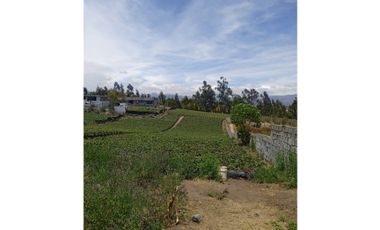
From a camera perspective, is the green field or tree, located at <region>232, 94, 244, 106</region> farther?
tree, located at <region>232, 94, 244, 106</region>

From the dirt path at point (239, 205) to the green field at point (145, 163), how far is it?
0.21 meters

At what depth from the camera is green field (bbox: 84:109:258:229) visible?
2211 millimetres

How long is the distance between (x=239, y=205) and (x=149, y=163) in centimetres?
99

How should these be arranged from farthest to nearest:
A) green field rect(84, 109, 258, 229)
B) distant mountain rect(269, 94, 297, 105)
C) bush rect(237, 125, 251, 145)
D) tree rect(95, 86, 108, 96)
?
bush rect(237, 125, 251, 145) < tree rect(95, 86, 108, 96) < distant mountain rect(269, 94, 297, 105) < green field rect(84, 109, 258, 229)

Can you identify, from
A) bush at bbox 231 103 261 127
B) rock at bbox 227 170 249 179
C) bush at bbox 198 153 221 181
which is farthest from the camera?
rock at bbox 227 170 249 179

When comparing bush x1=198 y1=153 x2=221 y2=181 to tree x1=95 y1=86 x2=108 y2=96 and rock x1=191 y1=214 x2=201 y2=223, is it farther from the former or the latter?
tree x1=95 y1=86 x2=108 y2=96

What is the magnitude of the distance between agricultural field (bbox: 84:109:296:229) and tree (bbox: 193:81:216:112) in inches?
5.4

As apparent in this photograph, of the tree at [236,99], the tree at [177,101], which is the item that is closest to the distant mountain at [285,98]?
the tree at [236,99]

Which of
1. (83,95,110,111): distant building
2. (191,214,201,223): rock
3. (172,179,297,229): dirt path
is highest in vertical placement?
(83,95,110,111): distant building

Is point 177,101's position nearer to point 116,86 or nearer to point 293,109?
point 116,86

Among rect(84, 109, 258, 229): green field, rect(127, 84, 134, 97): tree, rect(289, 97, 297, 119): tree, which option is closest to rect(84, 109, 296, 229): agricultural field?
rect(84, 109, 258, 229): green field

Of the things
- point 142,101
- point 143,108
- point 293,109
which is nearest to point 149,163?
point 143,108
